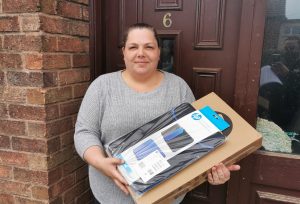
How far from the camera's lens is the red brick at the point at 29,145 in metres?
1.44

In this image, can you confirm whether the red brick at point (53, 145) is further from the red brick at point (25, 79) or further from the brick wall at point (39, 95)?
the red brick at point (25, 79)

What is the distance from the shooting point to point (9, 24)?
4.57 feet

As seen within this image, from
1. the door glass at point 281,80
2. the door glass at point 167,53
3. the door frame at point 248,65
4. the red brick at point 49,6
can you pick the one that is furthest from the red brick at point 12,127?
the door glass at point 281,80

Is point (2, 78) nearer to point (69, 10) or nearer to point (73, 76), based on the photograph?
point (73, 76)

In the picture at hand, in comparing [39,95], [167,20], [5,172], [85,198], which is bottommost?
[85,198]

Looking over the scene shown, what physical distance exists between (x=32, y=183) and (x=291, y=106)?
1.40 m

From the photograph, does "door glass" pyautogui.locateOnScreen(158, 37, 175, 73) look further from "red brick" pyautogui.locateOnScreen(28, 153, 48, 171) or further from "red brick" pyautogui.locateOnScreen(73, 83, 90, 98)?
"red brick" pyautogui.locateOnScreen(28, 153, 48, 171)

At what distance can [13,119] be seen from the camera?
1.47m

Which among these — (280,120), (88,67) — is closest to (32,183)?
(88,67)

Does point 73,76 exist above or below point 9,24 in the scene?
below

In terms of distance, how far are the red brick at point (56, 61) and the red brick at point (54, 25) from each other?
0.40 feet

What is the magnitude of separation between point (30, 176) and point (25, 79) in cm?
50

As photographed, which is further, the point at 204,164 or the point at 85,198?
the point at 85,198

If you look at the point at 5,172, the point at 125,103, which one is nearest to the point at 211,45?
the point at 125,103
